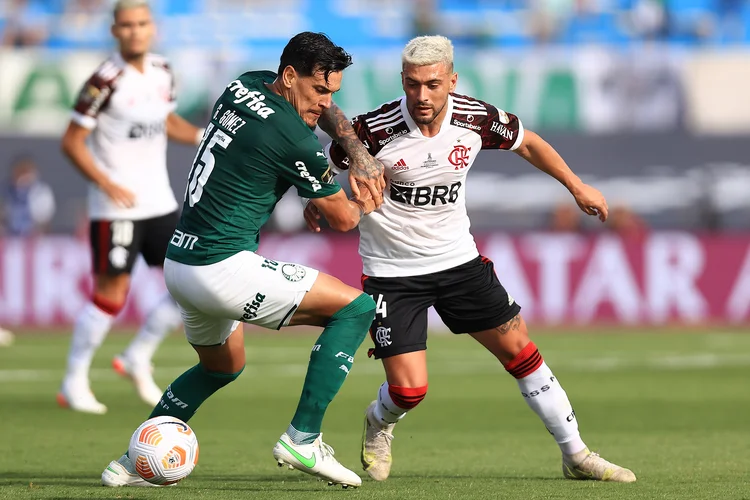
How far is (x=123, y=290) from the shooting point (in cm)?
985

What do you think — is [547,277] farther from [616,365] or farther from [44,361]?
[44,361]

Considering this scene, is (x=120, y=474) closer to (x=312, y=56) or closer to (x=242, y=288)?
(x=242, y=288)

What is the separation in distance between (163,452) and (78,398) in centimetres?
397

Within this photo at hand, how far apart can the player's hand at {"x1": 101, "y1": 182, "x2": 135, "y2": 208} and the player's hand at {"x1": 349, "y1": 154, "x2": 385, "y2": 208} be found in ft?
11.9

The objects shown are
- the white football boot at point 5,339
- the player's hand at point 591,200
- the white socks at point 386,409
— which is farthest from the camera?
the white football boot at point 5,339

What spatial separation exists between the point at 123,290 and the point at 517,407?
3.50 meters

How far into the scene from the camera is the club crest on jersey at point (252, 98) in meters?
5.77

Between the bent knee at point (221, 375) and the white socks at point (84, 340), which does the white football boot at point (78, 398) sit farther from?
the bent knee at point (221, 375)

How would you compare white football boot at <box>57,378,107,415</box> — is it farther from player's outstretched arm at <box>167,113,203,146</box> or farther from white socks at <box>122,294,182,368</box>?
A: player's outstretched arm at <box>167,113,203,146</box>

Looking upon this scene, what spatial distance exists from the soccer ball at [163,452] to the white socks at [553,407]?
1936mm

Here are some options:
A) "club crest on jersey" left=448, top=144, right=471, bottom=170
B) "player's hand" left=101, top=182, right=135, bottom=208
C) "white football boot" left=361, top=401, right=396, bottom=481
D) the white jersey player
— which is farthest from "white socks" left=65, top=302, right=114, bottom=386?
"club crest on jersey" left=448, top=144, right=471, bottom=170

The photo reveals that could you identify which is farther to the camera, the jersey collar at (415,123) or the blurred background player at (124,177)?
the blurred background player at (124,177)

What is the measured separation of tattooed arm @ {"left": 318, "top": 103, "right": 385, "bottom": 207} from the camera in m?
6.19

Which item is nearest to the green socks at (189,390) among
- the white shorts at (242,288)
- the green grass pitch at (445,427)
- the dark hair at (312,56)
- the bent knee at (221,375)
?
the bent knee at (221,375)
